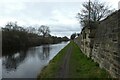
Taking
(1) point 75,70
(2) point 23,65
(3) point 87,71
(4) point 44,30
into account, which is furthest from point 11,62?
(4) point 44,30

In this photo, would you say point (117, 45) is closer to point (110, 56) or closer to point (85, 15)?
point (110, 56)

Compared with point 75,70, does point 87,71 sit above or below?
above

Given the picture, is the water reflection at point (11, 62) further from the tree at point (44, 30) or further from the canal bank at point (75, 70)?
the tree at point (44, 30)

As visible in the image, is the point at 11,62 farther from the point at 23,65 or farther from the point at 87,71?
the point at 87,71

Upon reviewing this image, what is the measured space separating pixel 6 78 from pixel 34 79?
7.56 ft

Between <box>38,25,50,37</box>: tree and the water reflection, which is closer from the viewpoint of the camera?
the water reflection

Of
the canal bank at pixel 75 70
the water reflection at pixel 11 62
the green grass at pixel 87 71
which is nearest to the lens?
the green grass at pixel 87 71

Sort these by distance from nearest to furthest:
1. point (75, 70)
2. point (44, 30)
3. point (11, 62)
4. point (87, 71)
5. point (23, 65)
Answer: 1. point (87, 71)
2. point (75, 70)
3. point (23, 65)
4. point (11, 62)
5. point (44, 30)

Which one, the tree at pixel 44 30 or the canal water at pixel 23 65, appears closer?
the canal water at pixel 23 65

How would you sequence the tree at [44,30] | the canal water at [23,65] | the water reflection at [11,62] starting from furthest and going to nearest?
the tree at [44,30] < the water reflection at [11,62] < the canal water at [23,65]

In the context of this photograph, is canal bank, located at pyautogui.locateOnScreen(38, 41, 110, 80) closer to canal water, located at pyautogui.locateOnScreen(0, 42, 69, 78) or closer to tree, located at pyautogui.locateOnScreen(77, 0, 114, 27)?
canal water, located at pyautogui.locateOnScreen(0, 42, 69, 78)

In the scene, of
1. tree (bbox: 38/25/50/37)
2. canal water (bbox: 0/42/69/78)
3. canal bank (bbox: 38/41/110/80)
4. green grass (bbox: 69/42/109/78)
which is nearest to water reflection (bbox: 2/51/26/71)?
canal water (bbox: 0/42/69/78)

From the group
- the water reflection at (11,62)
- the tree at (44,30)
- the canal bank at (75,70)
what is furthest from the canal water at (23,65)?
the tree at (44,30)

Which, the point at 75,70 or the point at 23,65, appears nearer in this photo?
the point at 75,70
